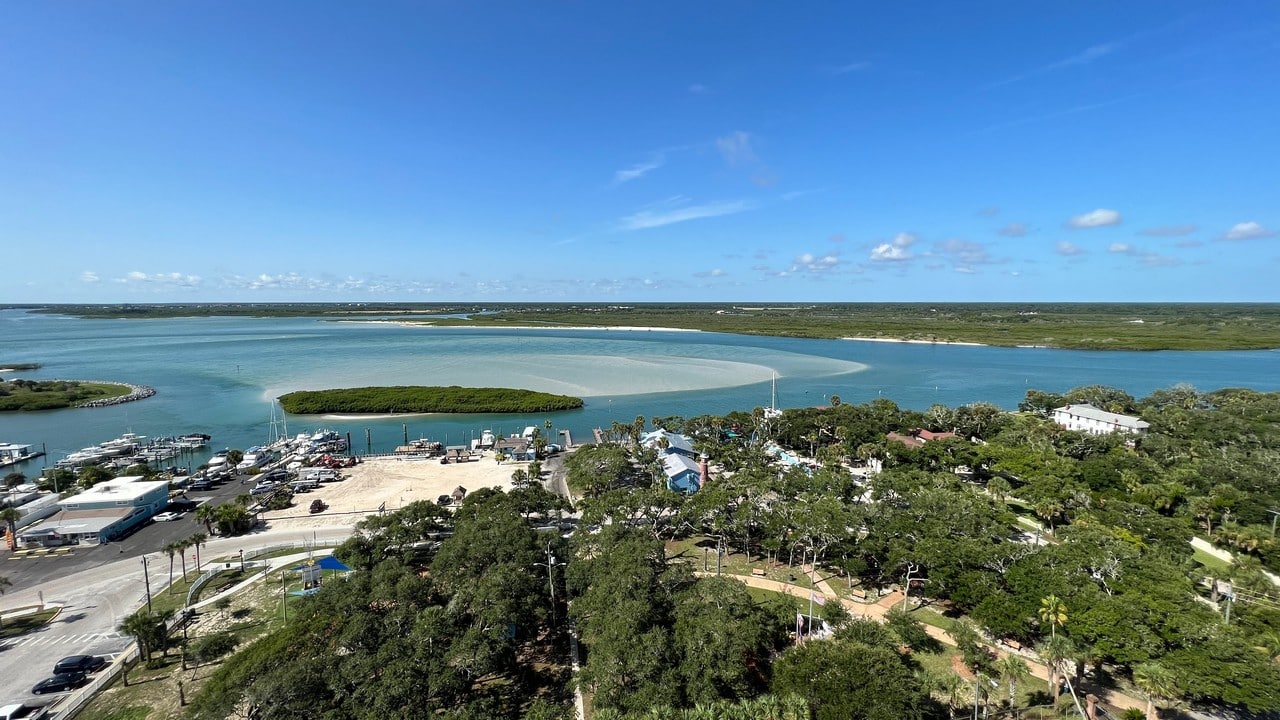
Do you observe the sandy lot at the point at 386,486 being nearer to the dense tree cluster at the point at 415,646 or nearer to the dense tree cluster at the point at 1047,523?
the dense tree cluster at the point at 1047,523

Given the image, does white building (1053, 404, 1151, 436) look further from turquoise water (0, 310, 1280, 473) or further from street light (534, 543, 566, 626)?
street light (534, 543, 566, 626)

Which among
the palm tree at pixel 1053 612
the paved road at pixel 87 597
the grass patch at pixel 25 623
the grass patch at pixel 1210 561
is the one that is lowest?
the paved road at pixel 87 597

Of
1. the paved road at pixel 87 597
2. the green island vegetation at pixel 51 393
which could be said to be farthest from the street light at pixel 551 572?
the green island vegetation at pixel 51 393

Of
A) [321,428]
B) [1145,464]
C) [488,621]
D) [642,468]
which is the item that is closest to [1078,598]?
[488,621]

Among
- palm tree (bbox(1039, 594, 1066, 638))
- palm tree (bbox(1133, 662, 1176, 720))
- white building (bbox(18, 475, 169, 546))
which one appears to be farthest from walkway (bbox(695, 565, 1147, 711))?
white building (bbox(18, 475, 169, 546))

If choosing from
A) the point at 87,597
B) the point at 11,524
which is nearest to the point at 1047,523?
the point at 87,597

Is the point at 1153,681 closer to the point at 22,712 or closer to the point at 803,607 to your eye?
the point at 803,607
